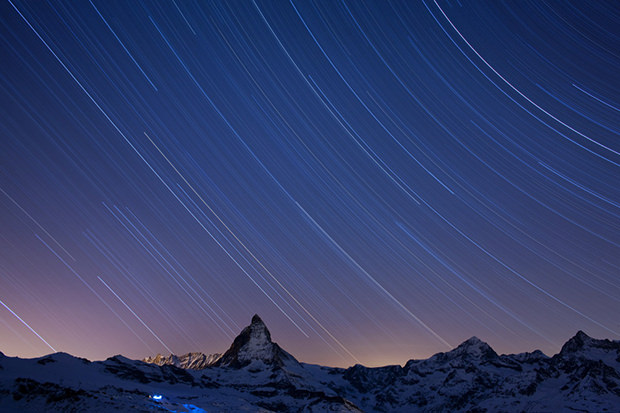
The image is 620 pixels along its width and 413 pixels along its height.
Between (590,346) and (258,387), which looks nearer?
(258,387)

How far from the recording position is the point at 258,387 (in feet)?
480

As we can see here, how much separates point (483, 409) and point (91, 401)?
144m

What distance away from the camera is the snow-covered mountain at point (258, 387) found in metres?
64.4

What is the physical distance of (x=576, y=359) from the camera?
611ft

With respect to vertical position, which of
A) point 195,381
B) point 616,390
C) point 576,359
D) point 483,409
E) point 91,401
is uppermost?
point 576,359

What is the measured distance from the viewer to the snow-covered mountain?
211 feet

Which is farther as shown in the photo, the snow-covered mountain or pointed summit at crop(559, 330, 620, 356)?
pointed summit at crop(559, 330, 620, 356)

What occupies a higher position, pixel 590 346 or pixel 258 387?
pixel 590 346

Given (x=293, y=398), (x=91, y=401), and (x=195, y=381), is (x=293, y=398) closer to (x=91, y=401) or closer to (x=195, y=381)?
(x=195, y=381)

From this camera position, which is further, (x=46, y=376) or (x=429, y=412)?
(x=429, y=412)

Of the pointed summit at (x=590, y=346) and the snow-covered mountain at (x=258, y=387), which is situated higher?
the pointed summit at (x=590, y=346)

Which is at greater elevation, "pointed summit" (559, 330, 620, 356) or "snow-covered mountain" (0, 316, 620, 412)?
"pointed summit" (559, 330, 620, 356)

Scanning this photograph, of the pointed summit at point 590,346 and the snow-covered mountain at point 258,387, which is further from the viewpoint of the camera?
the pointed summit at point 590,346

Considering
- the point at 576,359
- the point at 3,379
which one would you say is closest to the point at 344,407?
the point at 3,379
